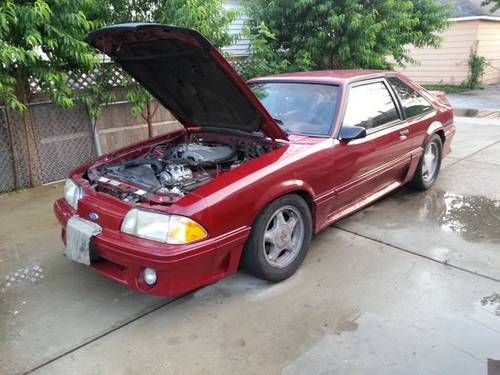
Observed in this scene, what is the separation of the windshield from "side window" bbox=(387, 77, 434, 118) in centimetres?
102

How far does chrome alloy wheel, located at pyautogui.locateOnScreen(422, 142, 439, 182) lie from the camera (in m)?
→ 5.06

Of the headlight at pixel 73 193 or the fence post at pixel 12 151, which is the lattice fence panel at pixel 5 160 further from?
the headlight at pixel 73 193

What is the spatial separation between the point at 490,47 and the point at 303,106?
626 inches

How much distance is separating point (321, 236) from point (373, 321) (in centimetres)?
131

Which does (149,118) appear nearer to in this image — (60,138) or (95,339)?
(60,138)

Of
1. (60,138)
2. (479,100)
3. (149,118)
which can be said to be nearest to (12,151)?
(60,138)

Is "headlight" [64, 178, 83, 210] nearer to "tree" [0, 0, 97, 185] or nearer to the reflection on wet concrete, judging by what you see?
"tree" [0, 0, 97, 185]

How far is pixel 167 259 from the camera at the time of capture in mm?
2600

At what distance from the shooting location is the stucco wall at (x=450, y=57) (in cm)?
1575

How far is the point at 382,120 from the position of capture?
165 inches

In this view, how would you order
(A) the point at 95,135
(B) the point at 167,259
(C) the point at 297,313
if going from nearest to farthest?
(B) the point at 167,259, (C) the point at 297,313, (A) the point at 95,135

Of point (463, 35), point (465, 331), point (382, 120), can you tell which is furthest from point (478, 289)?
point (463, 35)

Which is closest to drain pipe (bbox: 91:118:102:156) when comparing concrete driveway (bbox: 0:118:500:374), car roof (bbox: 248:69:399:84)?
concrete driveway (bbox: 0:118:500:374)

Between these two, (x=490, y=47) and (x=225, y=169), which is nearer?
(x=225, y=169)
